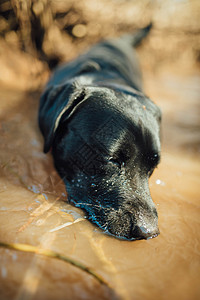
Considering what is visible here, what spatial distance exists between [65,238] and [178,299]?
2.31 ft

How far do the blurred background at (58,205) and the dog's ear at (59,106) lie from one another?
0.83 ft

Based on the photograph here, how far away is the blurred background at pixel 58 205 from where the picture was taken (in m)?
1.14

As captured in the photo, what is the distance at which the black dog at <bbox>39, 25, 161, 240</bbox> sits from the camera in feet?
5.47

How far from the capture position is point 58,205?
1.69 meters

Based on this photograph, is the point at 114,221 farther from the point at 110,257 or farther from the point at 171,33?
the point at 171,33

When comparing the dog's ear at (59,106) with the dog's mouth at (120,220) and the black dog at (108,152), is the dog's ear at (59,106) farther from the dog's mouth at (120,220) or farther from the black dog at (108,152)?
the dog's mouth at (120,220)

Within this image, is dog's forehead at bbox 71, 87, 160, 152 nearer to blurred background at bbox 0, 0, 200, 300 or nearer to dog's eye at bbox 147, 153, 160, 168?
dog's eye at bbox 147, 153, 160, 168

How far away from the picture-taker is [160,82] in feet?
20.5

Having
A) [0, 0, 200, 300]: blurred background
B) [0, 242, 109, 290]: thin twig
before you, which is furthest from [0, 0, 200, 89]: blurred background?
[0, 242, 109, 290]: thin twig

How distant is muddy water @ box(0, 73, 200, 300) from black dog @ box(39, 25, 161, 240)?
0.12 metres

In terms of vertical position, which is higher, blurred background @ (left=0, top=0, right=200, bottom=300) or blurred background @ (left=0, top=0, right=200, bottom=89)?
blurred background @ (left=0, top=0, right=200, bottom=89)

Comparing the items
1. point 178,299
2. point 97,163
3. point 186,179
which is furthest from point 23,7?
point 178,299

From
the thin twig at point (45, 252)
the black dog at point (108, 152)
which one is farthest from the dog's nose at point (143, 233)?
the thin twig at point (45, 252)

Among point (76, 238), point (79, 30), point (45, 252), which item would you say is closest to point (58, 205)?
point (76, 238)
